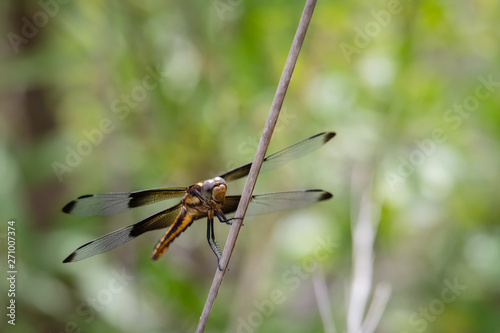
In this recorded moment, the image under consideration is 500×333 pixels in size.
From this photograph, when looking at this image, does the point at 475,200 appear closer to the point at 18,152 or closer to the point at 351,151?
the point at 351,151

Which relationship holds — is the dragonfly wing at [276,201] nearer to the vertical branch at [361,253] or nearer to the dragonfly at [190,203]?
the dragonfly at [190,203]

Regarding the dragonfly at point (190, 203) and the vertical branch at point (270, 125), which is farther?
the dragonfly at point (190, 203)

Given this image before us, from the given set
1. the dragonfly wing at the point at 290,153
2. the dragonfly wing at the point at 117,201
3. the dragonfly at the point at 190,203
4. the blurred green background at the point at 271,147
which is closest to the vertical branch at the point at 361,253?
the blurred green background at the point at 271,147

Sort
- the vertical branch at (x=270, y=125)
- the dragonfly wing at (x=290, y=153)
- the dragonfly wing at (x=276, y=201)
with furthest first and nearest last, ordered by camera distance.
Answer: the dragonfly wing at (x=276, y=201) → the dragonfly wing at (x=290, y=153) → the vertical branch at (x=270, y=125)

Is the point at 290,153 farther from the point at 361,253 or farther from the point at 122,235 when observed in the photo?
the point at 122,235

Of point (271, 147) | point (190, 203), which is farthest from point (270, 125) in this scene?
point (271, 147)
